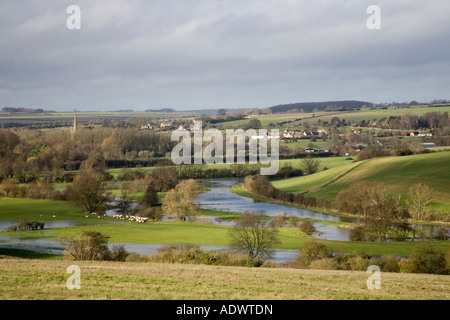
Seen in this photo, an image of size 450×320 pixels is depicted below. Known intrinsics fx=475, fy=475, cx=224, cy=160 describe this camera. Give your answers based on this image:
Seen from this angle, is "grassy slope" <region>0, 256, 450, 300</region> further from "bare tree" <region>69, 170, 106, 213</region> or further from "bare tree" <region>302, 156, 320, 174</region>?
"bare tree" <region>302, 156, 320, 174</region>

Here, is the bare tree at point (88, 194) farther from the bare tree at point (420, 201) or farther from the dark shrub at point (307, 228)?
the bare tree at point (420, 201)

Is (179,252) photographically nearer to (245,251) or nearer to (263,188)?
(245,251)

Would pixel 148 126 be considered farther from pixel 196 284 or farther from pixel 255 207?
pixel 196 284

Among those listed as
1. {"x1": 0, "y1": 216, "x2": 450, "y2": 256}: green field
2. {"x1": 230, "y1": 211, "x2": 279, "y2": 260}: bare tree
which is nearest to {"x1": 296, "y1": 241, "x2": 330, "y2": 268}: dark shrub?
{"x1": 230, "y1": 211, "x2": 279, "y2": 260}: bare tree

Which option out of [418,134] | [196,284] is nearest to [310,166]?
[418,134]
